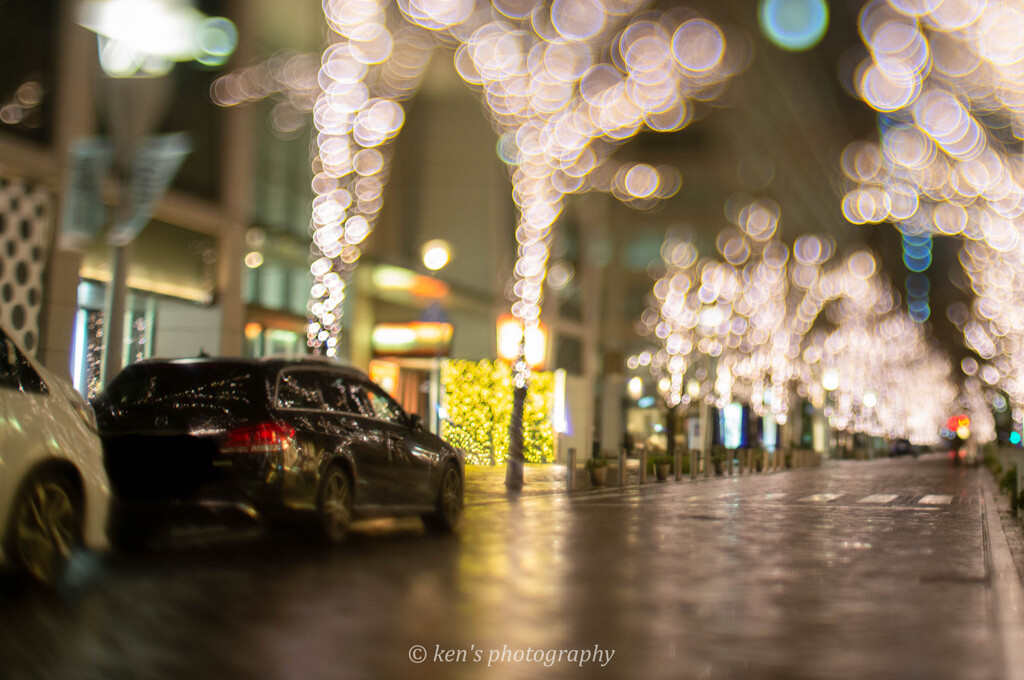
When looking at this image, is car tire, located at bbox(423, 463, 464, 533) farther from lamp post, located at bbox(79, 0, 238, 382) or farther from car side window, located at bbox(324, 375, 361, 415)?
lamp post, located at bbox(79, 0, 238, 382)

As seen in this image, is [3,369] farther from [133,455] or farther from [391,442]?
[391,442]

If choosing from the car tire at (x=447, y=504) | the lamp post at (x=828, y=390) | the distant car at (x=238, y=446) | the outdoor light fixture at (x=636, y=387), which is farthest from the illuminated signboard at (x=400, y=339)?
the lamp post at (x=828, y=390)

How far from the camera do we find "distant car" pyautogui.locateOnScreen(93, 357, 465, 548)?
9.53 metres

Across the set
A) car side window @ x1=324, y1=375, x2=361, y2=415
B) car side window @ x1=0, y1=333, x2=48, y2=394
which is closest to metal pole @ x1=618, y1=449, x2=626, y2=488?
car side window @ x1=324, y1=375, x2=361, y2=415

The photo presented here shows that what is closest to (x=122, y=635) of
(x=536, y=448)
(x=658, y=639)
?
(x=658, y=639)

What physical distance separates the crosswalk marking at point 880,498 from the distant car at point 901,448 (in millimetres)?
74301

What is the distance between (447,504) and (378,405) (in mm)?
1340

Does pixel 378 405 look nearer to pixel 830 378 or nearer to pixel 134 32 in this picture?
pixel 134 32

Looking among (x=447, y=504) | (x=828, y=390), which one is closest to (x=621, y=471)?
(x=447, y=504)

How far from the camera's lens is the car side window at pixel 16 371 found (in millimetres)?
7336

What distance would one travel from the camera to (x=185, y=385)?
10.1 m

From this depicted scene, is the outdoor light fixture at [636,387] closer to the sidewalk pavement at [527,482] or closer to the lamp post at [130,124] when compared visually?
the sidewalk pavement at [527,482]

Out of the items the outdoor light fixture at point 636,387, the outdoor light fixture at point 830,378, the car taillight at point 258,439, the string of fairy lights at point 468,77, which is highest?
the string of fairy lights at point 468,77

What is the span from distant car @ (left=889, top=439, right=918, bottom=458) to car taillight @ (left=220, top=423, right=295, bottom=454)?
3598 inches
